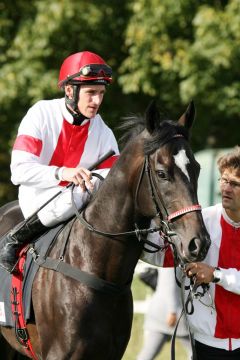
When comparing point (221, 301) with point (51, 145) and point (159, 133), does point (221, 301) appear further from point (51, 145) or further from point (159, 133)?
point (51, 145)

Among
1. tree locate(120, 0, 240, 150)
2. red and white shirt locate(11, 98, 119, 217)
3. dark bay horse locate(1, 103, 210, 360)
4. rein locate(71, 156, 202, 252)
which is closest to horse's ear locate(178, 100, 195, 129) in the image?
dark bay horse locate(1, 103, 210, 360)

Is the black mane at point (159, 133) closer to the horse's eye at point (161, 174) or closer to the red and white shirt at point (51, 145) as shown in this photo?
the horse's eye at point (161, 174)

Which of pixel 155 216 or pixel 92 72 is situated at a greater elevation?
pixel 92 72

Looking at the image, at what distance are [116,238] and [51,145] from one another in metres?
0.95

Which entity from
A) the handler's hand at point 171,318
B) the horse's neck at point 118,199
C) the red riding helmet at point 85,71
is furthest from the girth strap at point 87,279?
the handler's hand at point 171,318

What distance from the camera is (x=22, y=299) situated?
5.55m

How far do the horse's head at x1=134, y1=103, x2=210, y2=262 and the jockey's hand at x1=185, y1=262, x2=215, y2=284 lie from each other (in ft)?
0.66

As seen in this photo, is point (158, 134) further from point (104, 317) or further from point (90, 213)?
point (104, 317)

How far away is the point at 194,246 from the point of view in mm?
4590

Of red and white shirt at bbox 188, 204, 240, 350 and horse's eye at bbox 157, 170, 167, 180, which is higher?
horse's eye at bbox 157, 170, 167, 180

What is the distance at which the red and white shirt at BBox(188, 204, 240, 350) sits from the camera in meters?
5.04

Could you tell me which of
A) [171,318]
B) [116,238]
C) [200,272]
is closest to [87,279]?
[116,238]

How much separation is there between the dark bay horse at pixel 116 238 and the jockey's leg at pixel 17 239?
0.26 m

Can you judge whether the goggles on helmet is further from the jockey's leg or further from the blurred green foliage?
the blurred green foliage
